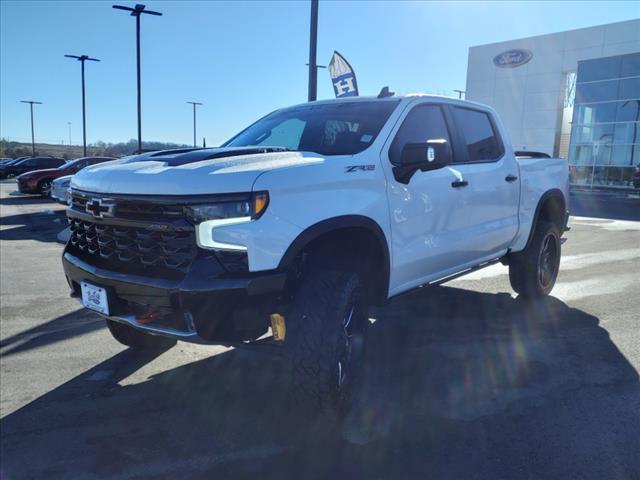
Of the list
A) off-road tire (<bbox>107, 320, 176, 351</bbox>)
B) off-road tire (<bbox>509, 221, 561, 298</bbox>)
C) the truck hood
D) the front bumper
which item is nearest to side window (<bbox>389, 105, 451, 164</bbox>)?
the truck hood

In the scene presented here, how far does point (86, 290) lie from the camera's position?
3275mm

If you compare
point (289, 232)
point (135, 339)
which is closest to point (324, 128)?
point (289, 232)

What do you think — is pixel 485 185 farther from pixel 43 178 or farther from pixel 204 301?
pixel 43 178

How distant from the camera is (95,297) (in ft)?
10.5

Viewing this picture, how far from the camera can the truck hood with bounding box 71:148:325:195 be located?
279cm

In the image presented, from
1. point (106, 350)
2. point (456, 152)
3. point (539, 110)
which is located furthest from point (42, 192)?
point (539, 110)

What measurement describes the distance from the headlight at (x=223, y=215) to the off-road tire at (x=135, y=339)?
5.82 feet

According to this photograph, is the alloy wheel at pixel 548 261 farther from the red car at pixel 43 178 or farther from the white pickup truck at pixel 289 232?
the red car at pixel 43 178

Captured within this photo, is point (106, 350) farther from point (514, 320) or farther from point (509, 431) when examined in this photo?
point (514, 320)

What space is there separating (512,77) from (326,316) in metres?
34.7

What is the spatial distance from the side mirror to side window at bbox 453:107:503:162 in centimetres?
115

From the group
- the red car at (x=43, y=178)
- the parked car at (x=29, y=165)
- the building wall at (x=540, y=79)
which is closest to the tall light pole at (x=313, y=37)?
the red car at (x=43, y=178)

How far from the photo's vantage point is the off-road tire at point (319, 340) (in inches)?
114

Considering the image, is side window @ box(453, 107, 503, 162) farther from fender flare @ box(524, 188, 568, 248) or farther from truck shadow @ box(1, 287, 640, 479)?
truck shadow @ box(1, 287, 640, 479)
